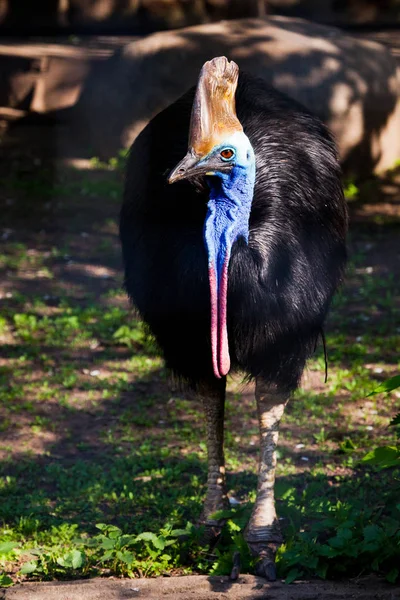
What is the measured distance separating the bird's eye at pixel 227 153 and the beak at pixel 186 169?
90 millimetres

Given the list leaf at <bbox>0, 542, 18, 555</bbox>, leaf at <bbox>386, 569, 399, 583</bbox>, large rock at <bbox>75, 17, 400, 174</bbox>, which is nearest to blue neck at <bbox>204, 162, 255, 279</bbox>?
leaf at <bbox>386, 569, 399, 583</bbox>

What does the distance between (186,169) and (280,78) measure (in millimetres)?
5112

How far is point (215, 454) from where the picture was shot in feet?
12.9

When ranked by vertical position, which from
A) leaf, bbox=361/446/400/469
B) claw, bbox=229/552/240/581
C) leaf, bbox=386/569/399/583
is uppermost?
leaf, bbox=361/446/400/469

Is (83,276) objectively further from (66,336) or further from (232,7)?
(232,7)

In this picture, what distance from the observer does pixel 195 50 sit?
8344 mm

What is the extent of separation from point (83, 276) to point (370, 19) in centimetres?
645

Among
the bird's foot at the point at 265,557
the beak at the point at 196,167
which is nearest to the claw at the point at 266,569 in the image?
the bird's foot at the point at 265,557

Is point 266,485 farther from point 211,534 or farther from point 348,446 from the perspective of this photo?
point 348,446

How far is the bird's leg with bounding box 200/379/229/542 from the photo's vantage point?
384cm

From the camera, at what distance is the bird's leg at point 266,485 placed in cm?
358

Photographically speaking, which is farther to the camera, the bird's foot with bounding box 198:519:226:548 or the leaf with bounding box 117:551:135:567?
the bird's foot with bounding box 198:519:226:548

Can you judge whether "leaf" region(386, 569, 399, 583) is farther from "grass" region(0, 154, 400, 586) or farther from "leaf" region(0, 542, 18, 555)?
"leaf" region(0, 542, 18, 555)

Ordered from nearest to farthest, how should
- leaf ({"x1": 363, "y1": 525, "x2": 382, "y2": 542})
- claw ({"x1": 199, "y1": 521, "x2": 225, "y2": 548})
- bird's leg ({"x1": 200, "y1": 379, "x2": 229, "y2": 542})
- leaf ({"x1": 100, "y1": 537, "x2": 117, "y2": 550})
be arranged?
leaf ({"x1": 363, "y1": 525, "x2": 382, "y2": 542}) < leaf ({"x1": 100, "y1": 537, "x2": 117, "y2": 550}) < claw ({"x1": 199, "y1": 521, "x2": 225, "y2": 548}) < bird's leg ({"x1": 200, "y1": 379, "x2": 229, "y2": 542})
